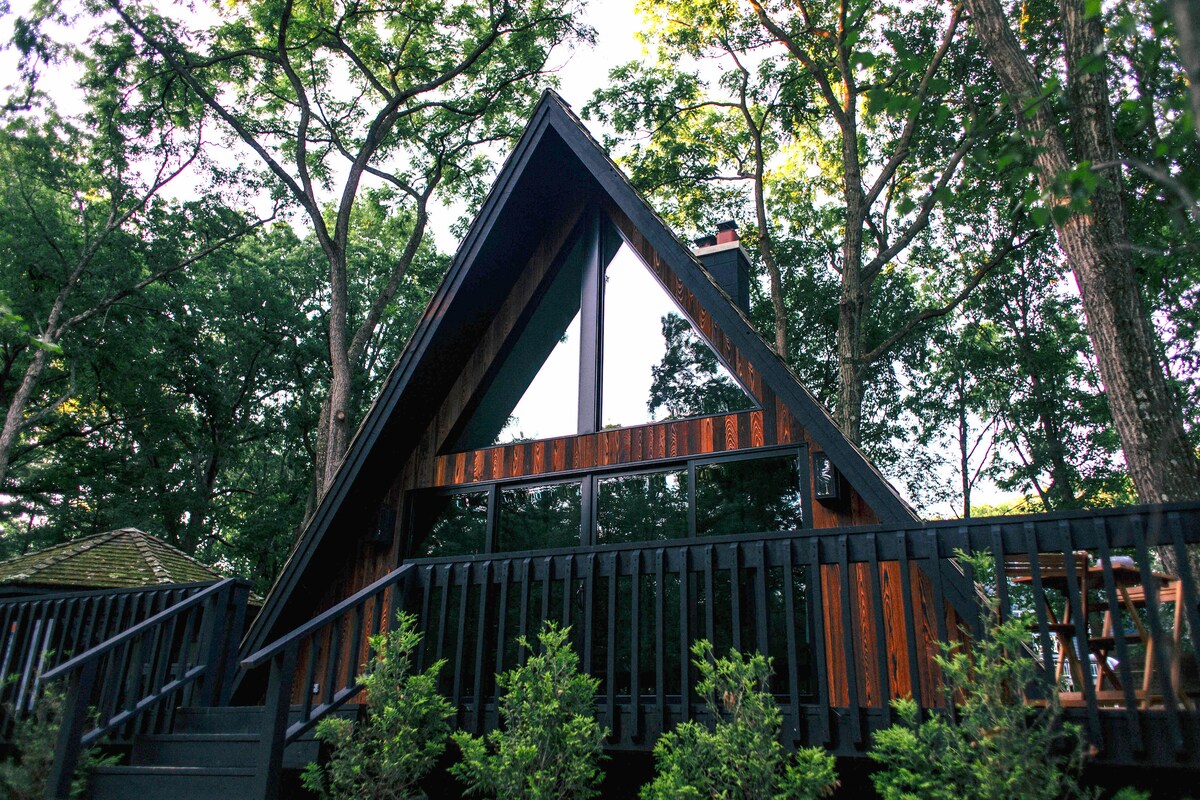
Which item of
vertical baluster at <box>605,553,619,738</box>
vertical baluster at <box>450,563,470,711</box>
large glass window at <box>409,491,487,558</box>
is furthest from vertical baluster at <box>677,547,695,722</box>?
large glass window at <box>409,491,487,558</box>

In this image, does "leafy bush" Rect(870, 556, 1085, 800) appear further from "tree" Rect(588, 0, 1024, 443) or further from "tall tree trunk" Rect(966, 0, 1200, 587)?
"tree" Rect(588, 0, 1024, 443)

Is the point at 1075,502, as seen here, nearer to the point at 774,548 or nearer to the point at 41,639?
the point at 774,548

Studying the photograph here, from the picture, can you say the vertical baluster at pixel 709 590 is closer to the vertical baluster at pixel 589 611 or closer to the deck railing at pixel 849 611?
the deck railing at pixel 849 611

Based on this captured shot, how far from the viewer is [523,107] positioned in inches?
646

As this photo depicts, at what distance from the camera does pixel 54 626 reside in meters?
7.14

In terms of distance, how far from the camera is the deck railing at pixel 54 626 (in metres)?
6.55

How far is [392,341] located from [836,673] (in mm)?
18993

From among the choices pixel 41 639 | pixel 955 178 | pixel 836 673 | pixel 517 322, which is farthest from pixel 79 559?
pixel 955 178

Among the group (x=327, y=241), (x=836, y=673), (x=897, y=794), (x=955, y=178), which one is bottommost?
(x=897, y=794)

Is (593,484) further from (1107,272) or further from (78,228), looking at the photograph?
(78,228)

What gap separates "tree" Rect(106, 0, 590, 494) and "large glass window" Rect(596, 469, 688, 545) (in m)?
7.66

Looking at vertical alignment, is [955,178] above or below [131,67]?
below

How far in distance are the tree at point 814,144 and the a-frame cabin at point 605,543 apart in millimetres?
6418

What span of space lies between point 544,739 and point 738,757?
1.01 metres
